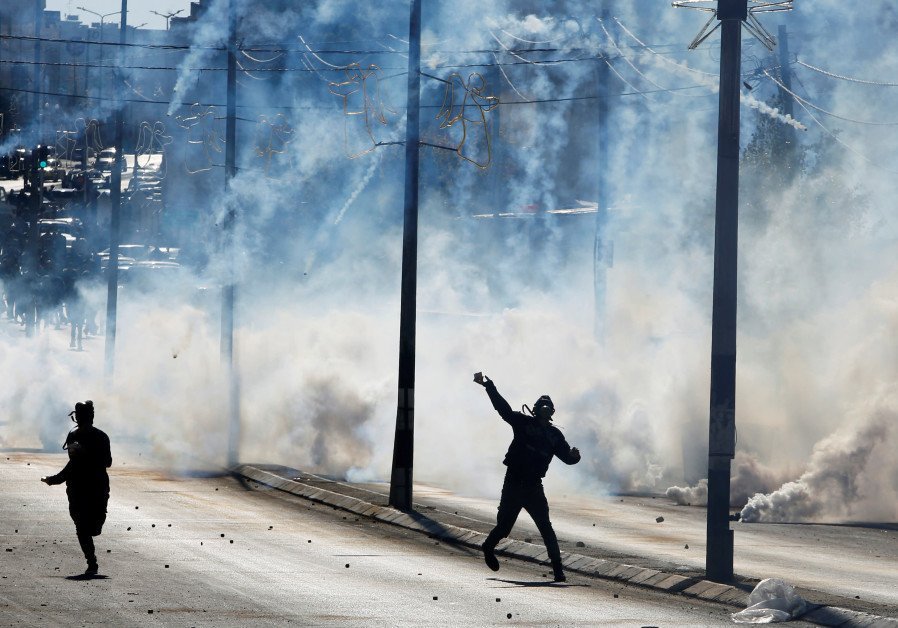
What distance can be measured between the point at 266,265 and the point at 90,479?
4417 cm

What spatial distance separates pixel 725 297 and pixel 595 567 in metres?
3.03

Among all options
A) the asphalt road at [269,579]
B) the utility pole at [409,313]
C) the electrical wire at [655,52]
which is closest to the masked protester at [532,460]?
the asphalt road at [269,579]

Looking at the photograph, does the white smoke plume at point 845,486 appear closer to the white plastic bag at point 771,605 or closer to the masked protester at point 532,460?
the masked protester at point 532,460

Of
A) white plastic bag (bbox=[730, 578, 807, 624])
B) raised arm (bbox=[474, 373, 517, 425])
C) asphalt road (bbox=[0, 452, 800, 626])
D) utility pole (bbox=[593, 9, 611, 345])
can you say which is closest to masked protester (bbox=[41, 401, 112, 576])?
asphalt road (bbox=[0, 452, 800, 626])

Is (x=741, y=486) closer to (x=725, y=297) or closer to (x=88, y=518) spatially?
(x=725, y=297)

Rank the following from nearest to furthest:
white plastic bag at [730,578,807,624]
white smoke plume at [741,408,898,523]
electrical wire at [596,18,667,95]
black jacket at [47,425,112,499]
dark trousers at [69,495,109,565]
Answer: white plastic bag at [730,578,807,624] → dark trousers at [69,495,109,565] → black jacket at [47,425,112,499] → white smoke plume at [741,408,898,523] → electrical wire at [596,18,667,95]

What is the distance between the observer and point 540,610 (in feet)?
42.3

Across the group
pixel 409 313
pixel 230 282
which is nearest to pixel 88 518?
pixel 409 313

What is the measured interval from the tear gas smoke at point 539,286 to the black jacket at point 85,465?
10.5m

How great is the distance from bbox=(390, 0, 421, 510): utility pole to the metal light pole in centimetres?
735

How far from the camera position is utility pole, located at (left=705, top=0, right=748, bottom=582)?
15047 mm

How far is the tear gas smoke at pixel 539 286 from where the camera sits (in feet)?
92.4

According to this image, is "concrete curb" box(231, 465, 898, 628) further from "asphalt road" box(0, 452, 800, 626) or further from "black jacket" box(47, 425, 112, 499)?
"black jacket" box(47, 425, 112, 499)

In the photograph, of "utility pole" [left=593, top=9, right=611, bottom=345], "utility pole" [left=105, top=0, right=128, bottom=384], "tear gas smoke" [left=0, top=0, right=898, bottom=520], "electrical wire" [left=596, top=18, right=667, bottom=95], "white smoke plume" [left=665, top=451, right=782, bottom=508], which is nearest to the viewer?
"white smoke plume" [left=665, top=451, right=782, bottom=508]
